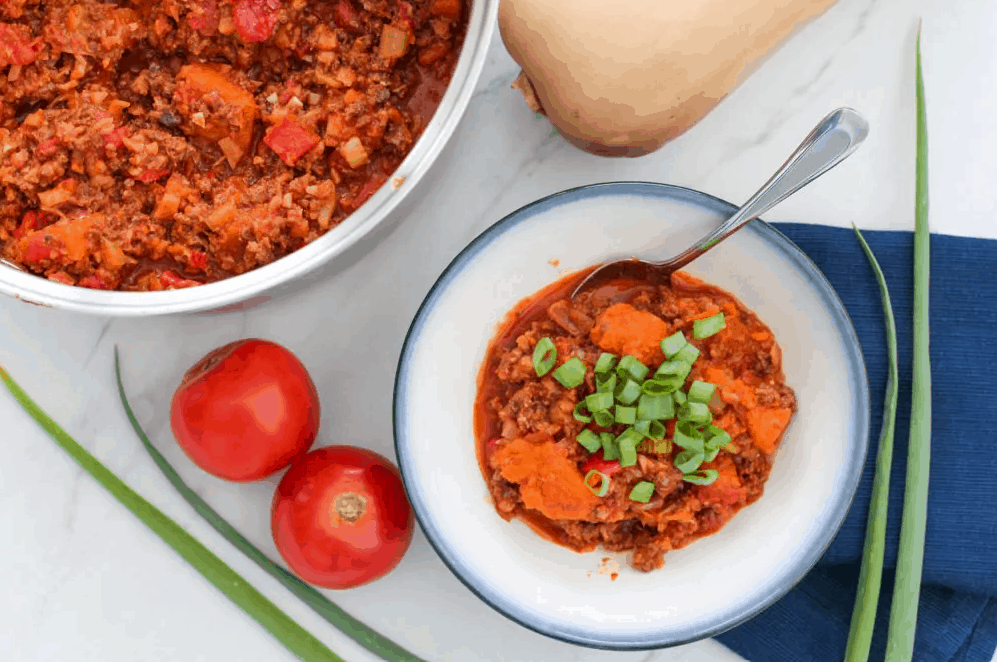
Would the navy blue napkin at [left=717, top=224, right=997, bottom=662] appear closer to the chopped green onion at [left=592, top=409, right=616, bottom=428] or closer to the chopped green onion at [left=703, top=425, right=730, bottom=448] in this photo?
the chopped green onion at [left=703, top=425, right=730, bottom=448]

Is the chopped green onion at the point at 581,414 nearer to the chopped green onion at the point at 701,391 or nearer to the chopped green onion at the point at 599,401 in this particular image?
the chopped green onion at the point at 599,401

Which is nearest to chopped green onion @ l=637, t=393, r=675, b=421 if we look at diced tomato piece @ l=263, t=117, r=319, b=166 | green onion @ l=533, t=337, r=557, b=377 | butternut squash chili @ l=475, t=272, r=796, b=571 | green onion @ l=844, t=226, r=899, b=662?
butternut squash chili @ l=475, t=272, r=796, b=571

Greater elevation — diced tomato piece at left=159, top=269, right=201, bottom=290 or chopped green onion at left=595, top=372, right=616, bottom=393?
chopped green onion at left=595, top=372, right=616, bottom=393

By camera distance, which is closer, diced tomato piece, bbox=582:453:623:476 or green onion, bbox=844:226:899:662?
diced tomato piece, bbox=582:453:623:476

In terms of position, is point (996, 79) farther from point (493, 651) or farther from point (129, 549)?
point (129, 549)

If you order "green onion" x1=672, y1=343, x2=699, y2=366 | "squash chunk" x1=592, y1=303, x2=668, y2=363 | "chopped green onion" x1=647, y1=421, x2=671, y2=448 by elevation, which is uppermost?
"green onion" x1=672, y1=343, x2=699, y2=366

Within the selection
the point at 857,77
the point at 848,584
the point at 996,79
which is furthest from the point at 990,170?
the point at 848,584

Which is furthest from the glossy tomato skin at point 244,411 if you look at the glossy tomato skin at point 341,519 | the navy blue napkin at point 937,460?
the navy blue napkin at point 937,460
